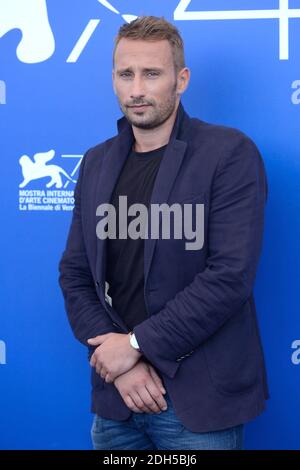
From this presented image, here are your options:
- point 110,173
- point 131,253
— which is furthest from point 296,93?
point 131,253

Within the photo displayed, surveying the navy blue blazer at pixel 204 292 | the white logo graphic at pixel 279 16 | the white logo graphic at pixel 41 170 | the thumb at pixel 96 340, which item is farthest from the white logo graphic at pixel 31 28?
the thumb at pixel 96 340

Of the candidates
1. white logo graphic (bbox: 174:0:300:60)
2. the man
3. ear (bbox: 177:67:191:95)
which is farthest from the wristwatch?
white logo graphic (bbox: 174:0:300:60)

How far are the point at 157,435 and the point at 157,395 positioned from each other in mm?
131

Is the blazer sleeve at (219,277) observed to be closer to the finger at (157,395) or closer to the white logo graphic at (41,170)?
the finger at (157,395)

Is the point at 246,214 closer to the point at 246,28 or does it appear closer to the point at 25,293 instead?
the point at 246,28

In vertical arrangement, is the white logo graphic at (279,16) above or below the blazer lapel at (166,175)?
above

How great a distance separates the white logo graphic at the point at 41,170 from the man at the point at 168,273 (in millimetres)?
530

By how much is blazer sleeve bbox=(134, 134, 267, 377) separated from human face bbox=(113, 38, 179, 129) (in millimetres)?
243

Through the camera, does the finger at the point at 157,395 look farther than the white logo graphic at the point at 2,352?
No

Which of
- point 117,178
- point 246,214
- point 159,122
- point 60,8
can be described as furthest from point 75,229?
point 60,8

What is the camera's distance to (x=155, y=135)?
68.9 inches

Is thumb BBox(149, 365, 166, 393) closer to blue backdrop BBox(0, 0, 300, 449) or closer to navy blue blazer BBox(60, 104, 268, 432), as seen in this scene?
navy blue blazer BBox(60, 104, 268, 432)

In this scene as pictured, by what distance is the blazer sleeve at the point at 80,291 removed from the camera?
1.72 meters

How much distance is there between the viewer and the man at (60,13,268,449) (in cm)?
155
